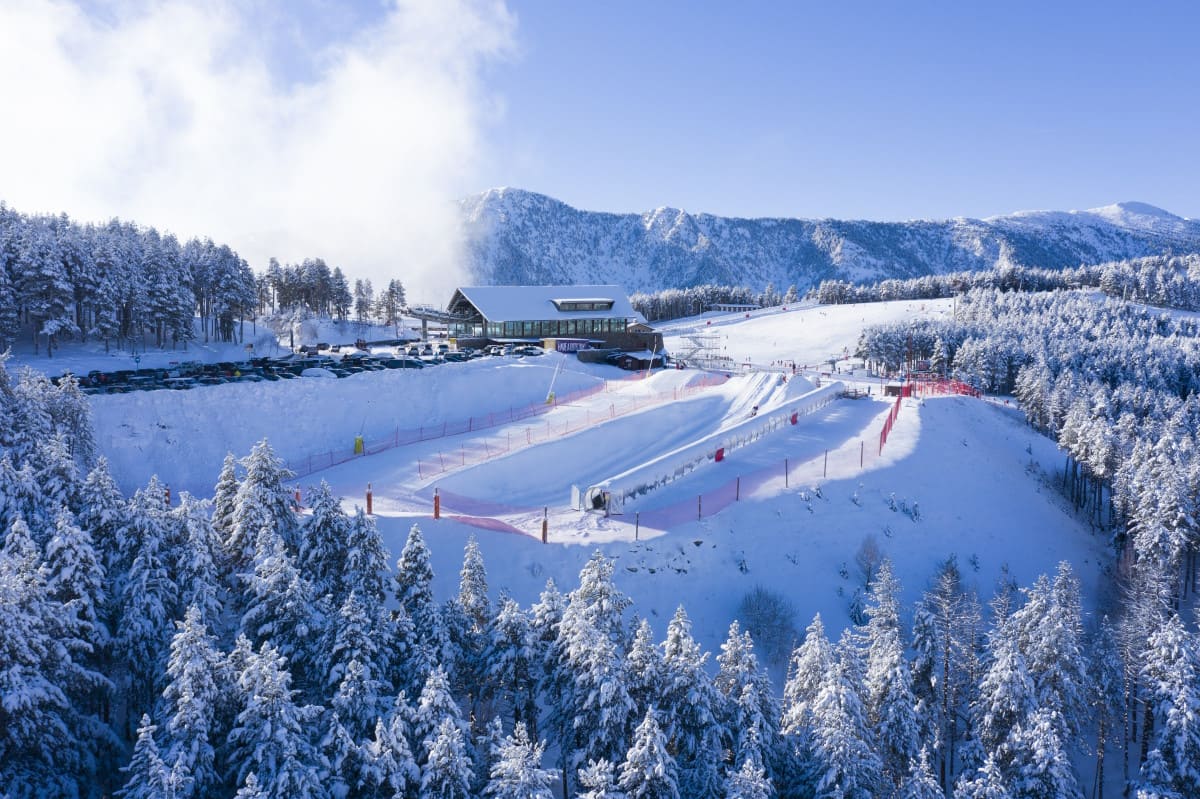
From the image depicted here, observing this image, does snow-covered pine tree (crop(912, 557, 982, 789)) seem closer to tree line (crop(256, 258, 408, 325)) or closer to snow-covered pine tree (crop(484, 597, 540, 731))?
snow-covered pine tree (crop(484, 597, 540, 731))

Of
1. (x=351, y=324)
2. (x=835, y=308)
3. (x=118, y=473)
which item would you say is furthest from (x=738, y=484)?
(x=835, y=308)

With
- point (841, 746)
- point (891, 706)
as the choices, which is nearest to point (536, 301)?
point (891, 706)

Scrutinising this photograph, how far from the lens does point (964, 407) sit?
58625mm

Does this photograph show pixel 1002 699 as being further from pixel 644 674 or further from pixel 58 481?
pixel 58 481

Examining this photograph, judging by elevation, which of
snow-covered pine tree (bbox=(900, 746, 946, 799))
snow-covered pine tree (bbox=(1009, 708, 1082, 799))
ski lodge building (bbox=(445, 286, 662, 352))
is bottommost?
snow-covered pine tree (bbox=(1009, 708, 1082, 799))

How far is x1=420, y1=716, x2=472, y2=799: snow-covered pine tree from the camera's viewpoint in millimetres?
15383

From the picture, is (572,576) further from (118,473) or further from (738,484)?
(118,473)

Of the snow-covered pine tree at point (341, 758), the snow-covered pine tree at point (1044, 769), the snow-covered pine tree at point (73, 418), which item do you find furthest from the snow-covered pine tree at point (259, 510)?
the snow-covered pine tree at point (1044, 769)

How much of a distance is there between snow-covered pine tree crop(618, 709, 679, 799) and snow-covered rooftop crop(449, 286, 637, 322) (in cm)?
6842

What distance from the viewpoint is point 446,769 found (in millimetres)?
15492

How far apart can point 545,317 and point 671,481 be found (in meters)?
49.8

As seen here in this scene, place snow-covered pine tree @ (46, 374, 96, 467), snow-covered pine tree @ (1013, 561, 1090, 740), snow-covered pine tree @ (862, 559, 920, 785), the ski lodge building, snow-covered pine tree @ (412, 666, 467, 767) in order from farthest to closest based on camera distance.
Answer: the ski lodge building
snow-covered pine tree @ (46, 374, 96, 467)
snow-covered pine tree @ (1013, 561, 1090, 740)
snow-covered pine tree @ (862, 559, 920, 785)
snow-covered pine tree @ (412, 666, 467, 767)

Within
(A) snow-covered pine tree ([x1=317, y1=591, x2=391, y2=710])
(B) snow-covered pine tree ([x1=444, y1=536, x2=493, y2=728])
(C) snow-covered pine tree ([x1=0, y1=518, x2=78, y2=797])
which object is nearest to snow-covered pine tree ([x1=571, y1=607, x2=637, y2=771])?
(B) snow-covered pine tree ([x1=444, y1=536, x2=493, y2=728])

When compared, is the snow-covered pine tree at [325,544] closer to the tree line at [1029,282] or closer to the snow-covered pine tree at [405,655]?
the snow-covered pine tree at [405,655]
